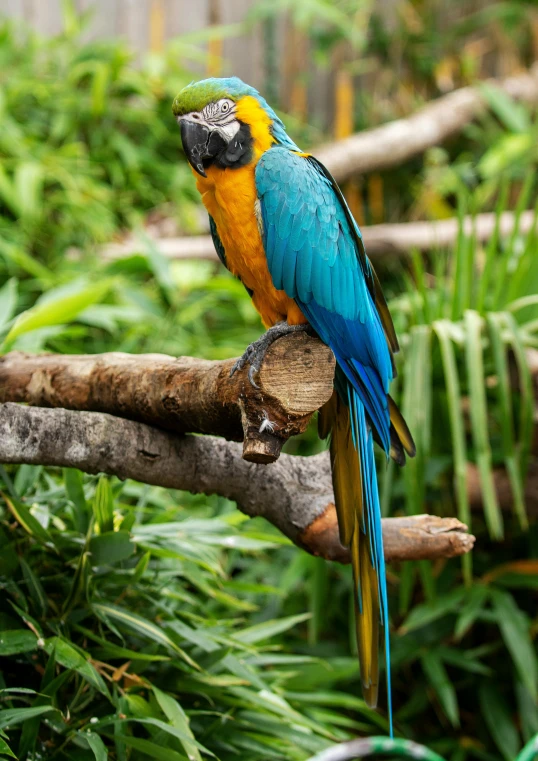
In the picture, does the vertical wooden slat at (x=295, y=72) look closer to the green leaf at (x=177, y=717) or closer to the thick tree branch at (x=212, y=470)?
the thick tree branch at (x=212, y=470)

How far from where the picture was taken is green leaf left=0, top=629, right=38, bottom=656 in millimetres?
1134

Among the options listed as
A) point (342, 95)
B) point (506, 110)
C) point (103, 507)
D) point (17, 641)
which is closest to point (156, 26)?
point (342, 95)

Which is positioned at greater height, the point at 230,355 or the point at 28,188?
the point at 28,188

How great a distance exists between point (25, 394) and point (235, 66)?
2734mm

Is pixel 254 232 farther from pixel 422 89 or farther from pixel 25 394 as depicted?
pixel 422 89

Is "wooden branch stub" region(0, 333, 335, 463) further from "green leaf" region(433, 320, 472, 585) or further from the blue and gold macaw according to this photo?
"green leaf" region(433, 320, 472, 585)

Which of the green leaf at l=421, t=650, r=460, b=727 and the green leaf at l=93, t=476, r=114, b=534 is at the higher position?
the green leaf at l=93, t=476, r=114, b=534

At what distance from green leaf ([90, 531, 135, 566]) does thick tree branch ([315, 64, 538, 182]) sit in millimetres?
2378

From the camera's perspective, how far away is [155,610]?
4.62 ft

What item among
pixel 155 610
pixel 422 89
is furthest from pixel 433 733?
pixel 422 89

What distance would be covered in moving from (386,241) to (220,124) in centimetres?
199

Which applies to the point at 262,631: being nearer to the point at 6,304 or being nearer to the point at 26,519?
the point at 26,519

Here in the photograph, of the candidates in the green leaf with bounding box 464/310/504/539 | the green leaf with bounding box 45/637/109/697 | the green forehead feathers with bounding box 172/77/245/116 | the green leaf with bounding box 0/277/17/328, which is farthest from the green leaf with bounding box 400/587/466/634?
the green forehead feathers with bounding box 172/77/245/116

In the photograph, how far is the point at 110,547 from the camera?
1.24 meters
